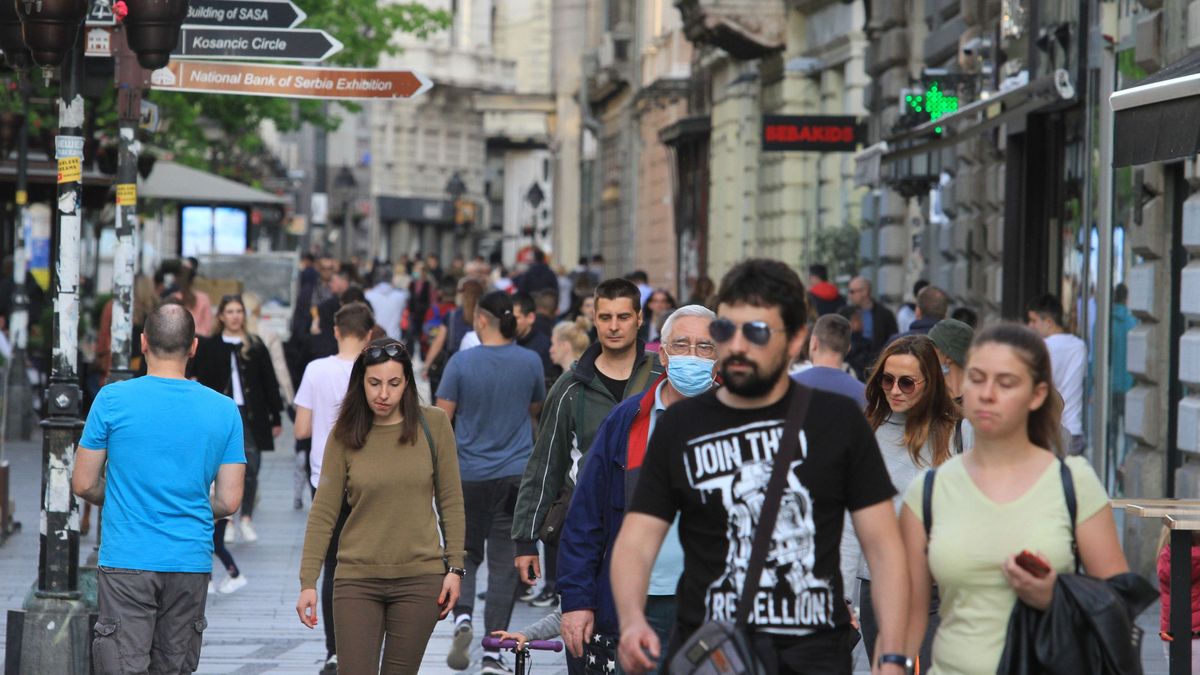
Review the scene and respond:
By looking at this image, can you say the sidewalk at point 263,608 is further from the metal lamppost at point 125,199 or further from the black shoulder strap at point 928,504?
the black shoulder strap at point 928,504

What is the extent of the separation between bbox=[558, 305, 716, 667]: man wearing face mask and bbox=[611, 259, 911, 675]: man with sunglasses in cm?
136

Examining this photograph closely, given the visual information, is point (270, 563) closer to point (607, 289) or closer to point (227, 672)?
point (227, 672)

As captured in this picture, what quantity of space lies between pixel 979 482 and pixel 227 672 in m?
5.56

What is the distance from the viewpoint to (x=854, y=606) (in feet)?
24.8

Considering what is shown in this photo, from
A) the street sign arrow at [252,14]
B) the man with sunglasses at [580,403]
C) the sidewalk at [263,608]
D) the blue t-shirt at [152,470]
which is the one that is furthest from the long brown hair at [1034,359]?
the street sign arrow at [252,14]

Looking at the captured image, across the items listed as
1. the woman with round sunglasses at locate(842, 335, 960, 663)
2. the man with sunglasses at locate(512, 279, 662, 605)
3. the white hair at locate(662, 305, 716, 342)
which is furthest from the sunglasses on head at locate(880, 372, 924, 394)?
the man with sunglasses at locate(512, 279, 662, 605)

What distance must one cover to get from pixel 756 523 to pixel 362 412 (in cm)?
303

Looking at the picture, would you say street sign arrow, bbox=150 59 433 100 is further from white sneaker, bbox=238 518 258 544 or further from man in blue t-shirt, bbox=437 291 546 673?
white sneaker, bbox=238 518 258 544

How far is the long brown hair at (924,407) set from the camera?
24.3 feet

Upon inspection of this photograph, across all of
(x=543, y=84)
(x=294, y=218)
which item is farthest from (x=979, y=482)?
(x=543, y=84)

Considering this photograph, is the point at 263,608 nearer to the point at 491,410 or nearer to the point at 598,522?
the point at 491,410

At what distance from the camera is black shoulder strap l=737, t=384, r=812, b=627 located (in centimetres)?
494

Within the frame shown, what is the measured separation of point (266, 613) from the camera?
11.8m

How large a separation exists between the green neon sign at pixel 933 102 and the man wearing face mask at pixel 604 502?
11842 mm
